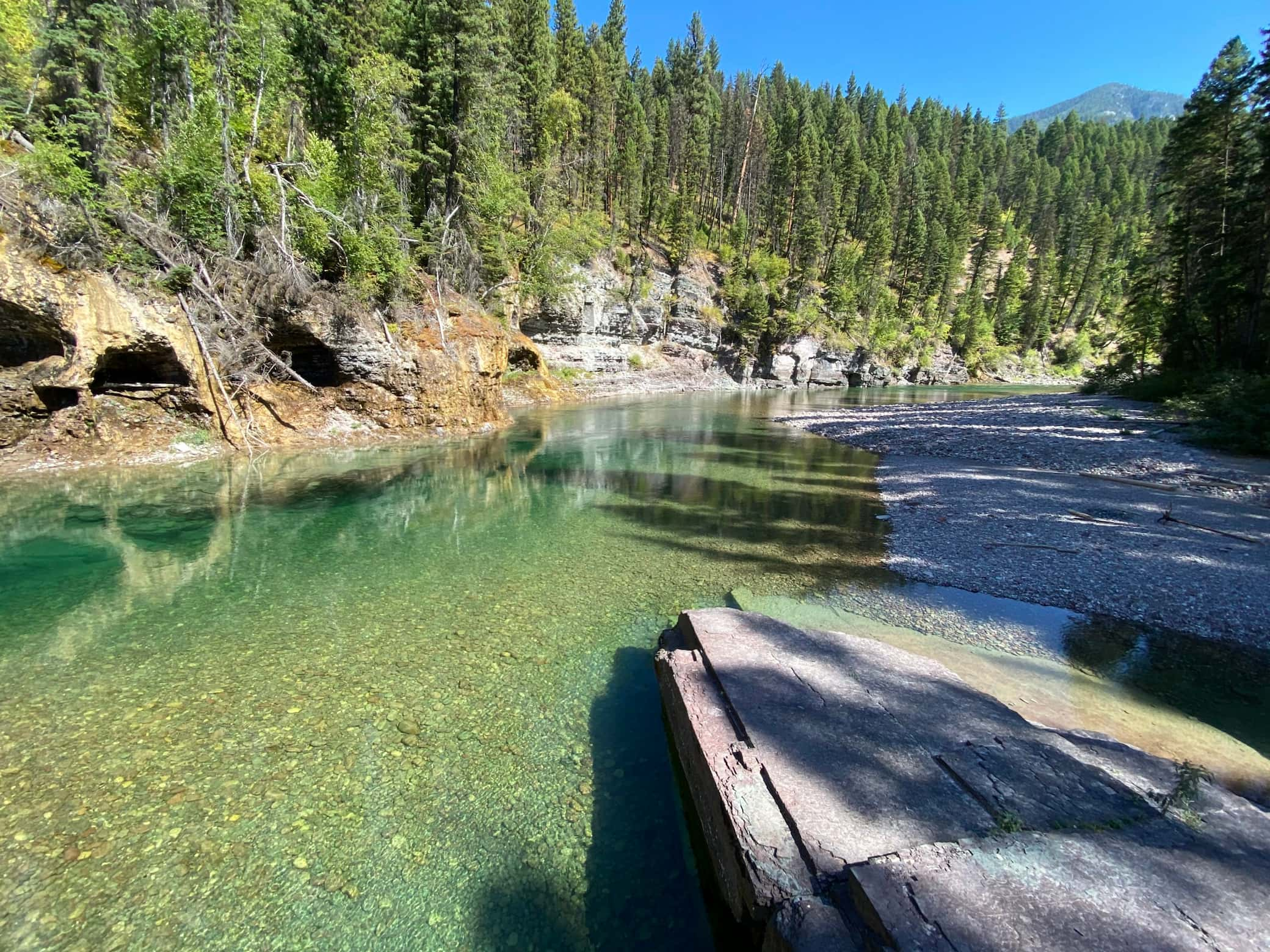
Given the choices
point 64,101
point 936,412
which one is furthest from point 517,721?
point 936,412

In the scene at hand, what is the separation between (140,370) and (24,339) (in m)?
2.24

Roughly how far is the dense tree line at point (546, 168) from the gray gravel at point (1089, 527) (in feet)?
43.1

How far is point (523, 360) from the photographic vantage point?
1259 inches

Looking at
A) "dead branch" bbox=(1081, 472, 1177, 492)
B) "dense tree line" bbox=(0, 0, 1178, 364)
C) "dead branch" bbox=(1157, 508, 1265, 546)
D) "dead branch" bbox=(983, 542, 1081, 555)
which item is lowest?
"dead branch" bbox=(983, 542, 1081, 555)

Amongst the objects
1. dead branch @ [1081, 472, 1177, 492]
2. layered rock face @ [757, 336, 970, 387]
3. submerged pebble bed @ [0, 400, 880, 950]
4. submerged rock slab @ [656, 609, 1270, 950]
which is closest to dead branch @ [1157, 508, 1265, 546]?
dead branch @ [1081, 472, 1177, 492]

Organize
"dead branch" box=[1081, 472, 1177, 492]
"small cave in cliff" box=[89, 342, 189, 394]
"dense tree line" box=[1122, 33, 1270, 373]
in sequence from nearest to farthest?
"dead branch" box=[1081, 472, 1177, 492], "small cave in cliff" box=[89, 342, 189, 394], "dense tree line" box=[1122, 33, 1270, 373]

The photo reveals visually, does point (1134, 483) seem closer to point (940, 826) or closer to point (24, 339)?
point (940, 826)

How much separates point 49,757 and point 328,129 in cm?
2506

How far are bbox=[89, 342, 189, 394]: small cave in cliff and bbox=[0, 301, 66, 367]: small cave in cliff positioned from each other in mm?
886

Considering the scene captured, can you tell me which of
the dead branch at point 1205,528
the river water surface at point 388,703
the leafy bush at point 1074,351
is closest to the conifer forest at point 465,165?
the river water surface at point 388,703

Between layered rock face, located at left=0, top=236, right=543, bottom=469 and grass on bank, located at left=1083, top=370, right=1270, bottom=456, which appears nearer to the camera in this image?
layered rock face, located at left=0, top=236, right=543, bottom=469

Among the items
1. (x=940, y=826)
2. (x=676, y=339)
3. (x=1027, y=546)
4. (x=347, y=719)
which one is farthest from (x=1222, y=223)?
(x=676, y=339)

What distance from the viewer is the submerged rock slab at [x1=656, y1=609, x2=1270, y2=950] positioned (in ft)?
7.50

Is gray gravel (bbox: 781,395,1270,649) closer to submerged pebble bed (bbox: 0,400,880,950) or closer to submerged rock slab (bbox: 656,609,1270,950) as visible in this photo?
submerged pebble bed (bbox: 0,400,880,950)
